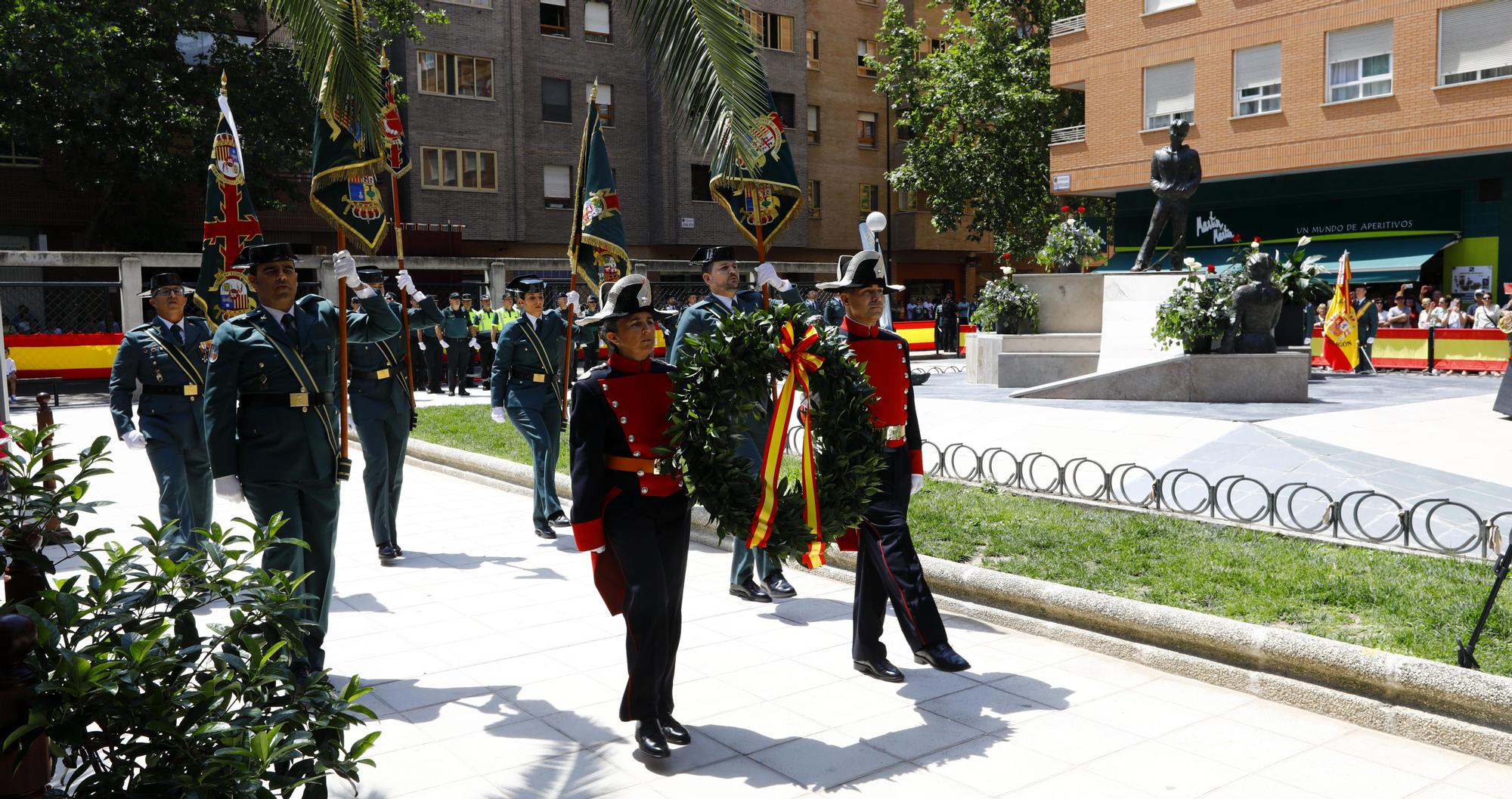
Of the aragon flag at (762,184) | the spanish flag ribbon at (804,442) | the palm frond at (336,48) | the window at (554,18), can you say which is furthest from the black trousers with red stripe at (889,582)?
the window at (554,18)

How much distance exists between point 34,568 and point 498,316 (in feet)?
74.5

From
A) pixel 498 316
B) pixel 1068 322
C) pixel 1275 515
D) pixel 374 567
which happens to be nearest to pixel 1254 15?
pixel 1068 322

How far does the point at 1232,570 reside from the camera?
708 centimetres

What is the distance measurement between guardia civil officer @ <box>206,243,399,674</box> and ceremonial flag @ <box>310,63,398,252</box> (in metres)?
1.44

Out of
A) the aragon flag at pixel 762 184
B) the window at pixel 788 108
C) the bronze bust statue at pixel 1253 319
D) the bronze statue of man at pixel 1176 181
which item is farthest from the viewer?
the window at pixel 788 108

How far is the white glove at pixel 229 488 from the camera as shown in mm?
5980

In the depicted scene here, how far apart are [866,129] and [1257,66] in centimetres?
2051

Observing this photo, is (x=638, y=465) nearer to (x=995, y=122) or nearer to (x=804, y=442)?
(x=804, y=442)

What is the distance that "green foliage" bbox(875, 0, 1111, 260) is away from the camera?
39.0 meters

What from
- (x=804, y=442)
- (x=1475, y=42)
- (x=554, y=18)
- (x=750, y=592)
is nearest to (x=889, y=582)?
(x=804, y=442)

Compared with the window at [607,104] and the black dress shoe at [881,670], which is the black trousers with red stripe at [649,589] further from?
the window at [607,104]

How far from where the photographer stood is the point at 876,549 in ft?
20.0

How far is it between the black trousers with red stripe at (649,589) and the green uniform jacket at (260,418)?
1937 millimetres

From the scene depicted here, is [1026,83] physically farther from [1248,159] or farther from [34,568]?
[34,568]
